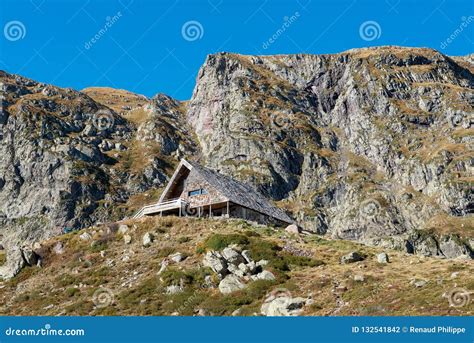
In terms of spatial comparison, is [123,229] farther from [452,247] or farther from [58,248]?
[452,247]

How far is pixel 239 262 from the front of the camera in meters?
38.5

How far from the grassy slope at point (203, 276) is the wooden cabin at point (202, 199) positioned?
627 cm

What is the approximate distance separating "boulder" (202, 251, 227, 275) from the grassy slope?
575 mm

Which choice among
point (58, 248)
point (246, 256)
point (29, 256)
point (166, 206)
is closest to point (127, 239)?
point (58, 248)

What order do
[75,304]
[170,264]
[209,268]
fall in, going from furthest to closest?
[170,264], [209,268], [75,304]

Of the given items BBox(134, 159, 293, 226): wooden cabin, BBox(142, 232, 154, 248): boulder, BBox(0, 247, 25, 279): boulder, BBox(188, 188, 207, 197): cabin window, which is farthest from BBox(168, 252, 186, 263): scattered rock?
BBox(188, 188, 207, 197): cabin window

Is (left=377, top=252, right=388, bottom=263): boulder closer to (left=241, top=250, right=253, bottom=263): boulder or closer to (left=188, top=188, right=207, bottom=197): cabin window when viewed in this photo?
(left=241, top=250, right=253, bottom=263): boulder

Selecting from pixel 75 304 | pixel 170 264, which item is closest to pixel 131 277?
pixel 170 264

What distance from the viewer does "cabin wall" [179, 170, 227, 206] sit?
58.4m

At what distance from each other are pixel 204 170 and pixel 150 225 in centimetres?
1309

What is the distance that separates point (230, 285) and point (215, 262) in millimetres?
3360

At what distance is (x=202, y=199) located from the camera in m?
58.9

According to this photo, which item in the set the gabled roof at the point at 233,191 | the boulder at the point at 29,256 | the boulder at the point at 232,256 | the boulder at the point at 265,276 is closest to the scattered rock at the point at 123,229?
the boulder at the point at 29,256

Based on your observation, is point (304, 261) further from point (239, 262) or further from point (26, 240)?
point (26, 240)
